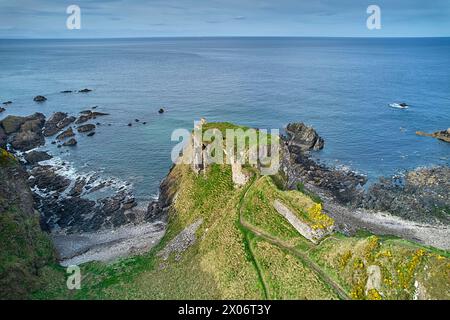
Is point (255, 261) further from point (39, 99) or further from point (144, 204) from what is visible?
point (39, 99)

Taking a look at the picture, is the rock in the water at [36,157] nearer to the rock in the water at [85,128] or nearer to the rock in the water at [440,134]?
the rock in the water at [85,128]

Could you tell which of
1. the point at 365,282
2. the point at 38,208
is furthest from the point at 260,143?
the point at 38,208

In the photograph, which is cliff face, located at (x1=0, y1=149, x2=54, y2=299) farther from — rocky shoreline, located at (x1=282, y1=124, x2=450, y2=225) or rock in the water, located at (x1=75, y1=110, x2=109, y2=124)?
rock in the water, located at (x1=75, y1=110, x2=109, y2=124)

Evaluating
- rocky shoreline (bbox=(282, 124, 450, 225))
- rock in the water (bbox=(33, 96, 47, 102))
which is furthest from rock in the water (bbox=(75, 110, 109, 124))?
rocky shoreline (bbox=(282, 124, 450, 225))

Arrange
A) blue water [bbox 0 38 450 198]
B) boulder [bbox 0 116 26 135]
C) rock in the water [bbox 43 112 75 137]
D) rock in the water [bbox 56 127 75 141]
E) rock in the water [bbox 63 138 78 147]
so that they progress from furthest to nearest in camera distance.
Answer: rock in the water [bbox 43 112 75 137] < boulder [bbox 0 116 26 135] < rock in the water [bbox 56 127 75 141] < rock in the water [bbox 63 138 78 147] < blue water [bbox 0 38 450 198]

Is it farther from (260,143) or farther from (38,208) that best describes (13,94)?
(260,143)

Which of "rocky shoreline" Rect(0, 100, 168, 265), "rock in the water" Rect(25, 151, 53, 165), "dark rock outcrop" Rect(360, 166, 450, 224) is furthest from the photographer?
"rock in the water" Rect(25, 151, 53, 165)

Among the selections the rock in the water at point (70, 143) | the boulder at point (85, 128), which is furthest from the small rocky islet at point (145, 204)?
the boulder at point (85, 128)
